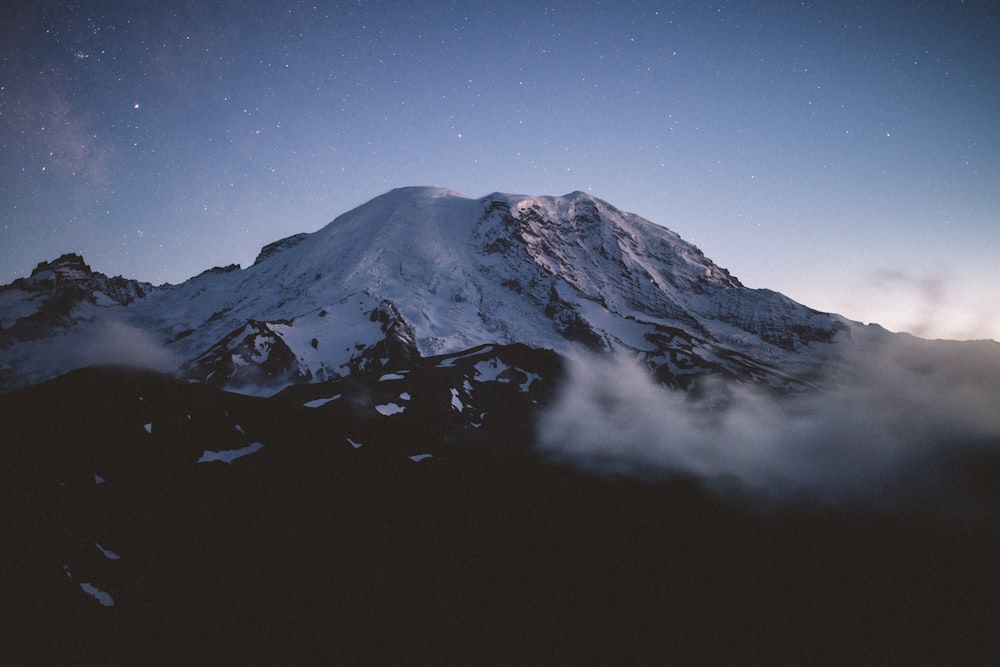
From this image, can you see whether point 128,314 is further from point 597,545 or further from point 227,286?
point 597,545

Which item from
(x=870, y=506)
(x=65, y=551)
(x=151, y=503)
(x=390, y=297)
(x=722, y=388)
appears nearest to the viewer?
(x=65, y=551)

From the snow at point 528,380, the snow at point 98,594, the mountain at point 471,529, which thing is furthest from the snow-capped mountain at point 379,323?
the snow at point 98,594

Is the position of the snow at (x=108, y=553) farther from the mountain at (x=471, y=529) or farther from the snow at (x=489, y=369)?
the snow at (x=489, y=369)

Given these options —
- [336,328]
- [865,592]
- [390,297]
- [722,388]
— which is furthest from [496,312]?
[865,592]

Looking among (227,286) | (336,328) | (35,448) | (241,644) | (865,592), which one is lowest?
(865,592)

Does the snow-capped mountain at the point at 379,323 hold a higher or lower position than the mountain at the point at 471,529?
higher

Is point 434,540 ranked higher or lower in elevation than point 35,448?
lower
